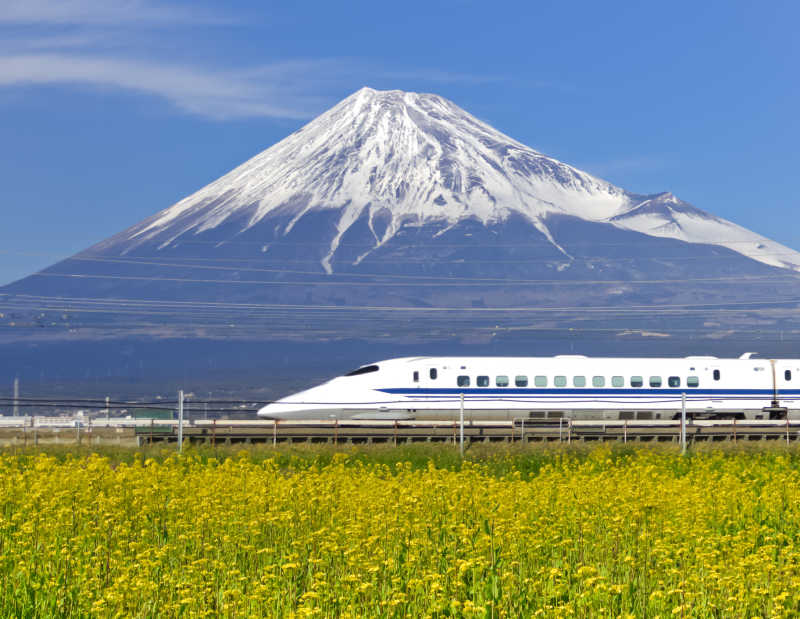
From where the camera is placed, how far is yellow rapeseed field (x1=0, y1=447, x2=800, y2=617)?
11.8 metres

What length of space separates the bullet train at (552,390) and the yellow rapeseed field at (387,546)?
2963cm

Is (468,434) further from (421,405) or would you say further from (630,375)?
(630,375)

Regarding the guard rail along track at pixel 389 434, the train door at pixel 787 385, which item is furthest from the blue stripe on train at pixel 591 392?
the guard rail along track at pixel 389 434

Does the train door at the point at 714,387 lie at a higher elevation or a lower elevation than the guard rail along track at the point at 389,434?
higher

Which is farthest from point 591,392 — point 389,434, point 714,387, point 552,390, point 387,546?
point 387,546

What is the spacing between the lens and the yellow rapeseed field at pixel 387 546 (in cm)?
1175

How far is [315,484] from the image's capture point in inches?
815

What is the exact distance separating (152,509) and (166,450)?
17949 millimetres

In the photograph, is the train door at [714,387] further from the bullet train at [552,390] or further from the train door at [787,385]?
the train door at [787,385]

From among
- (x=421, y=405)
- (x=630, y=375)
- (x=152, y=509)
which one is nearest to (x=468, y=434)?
(x=421, y=405)

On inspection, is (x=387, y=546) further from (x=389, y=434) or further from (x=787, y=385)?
(x=787, y=385)

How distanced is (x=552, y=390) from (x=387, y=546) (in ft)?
133

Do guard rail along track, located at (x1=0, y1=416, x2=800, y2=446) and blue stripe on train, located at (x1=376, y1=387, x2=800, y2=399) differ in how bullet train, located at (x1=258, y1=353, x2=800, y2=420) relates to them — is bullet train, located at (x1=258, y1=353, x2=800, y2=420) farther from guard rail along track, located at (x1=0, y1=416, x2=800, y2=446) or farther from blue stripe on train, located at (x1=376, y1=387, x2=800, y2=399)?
guard rail along track, located at (x1=0, y1=416, x2=800, y2=446)

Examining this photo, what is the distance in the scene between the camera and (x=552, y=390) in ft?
179
